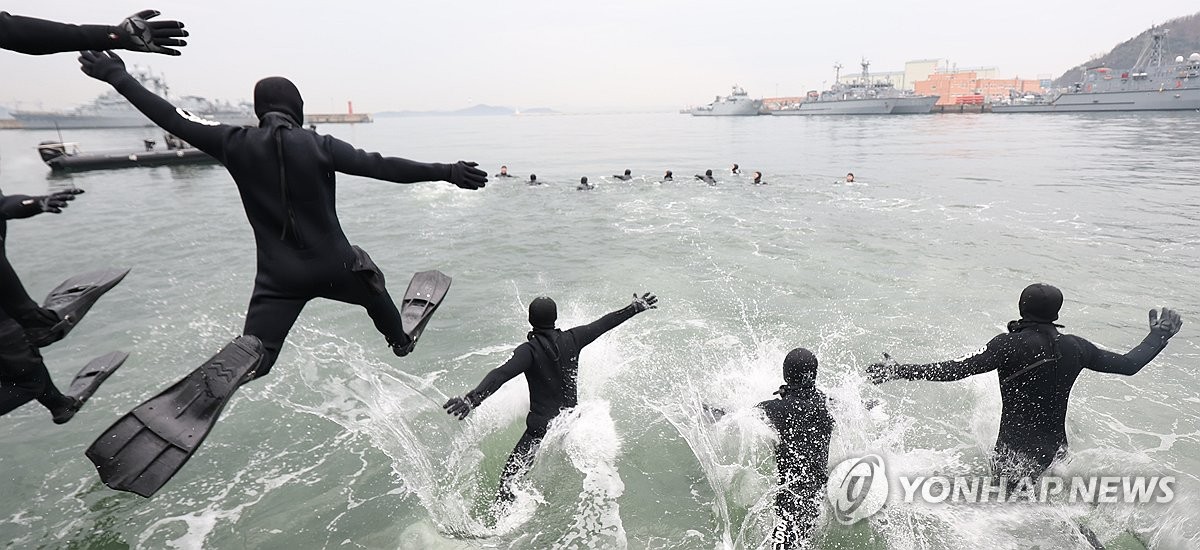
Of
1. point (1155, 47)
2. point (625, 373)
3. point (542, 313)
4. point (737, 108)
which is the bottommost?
point (625, 373)

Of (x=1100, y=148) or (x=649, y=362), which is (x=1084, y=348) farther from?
(x=1100, y=148)

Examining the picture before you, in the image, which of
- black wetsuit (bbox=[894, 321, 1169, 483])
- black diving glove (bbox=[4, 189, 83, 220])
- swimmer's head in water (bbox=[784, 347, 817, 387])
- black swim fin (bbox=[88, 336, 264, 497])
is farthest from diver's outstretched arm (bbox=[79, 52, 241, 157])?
black wetsuit (bbox=[894, 321, 1169, 483])

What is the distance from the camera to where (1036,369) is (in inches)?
156

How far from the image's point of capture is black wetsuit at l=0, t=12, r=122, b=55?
2637 millimetres

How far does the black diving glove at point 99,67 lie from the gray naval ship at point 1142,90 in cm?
9893

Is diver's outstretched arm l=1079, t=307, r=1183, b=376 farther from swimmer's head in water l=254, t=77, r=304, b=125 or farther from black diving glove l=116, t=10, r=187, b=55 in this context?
black diving glove l=116, t=10, r=187, b=55

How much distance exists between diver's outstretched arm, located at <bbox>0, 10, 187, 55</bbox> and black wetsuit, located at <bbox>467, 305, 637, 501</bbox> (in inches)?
113

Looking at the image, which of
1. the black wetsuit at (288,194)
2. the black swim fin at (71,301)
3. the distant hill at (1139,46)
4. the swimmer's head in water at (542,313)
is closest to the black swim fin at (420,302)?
the black wetsuit at (288,194)

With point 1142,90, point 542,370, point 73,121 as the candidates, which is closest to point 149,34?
point 542,370

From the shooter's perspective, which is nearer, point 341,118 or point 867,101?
point 867,101

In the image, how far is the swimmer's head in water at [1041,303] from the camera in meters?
3.86

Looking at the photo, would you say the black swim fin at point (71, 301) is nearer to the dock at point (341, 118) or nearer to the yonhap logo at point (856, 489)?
the yonhap logo at point (856, 489)

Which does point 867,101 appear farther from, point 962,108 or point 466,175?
point 466,175

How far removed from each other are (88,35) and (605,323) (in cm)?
378
